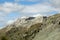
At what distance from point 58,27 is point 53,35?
23.9 ft

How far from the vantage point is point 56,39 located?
244 feet

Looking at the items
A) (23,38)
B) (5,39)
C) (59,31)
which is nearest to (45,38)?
(59,31)

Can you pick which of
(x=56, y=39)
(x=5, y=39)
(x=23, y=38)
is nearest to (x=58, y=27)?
(x=56, y=39)

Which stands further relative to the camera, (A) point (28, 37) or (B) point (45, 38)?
(A) point (28, 37)

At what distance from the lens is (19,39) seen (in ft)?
418

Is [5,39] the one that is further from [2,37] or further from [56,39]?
[56,39]

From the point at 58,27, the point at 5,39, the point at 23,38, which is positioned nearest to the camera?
the point at 58,27

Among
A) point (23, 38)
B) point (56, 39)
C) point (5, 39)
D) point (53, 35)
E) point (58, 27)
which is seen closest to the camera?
point (56, 39)

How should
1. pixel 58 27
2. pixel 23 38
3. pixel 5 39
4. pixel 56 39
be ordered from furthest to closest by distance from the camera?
pixel 23 38
pixel 5 39
pixel 58 27
pixel 56 39

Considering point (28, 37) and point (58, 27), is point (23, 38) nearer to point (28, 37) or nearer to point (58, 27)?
point (28, 37)

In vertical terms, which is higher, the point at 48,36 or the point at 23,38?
the point at 48,36

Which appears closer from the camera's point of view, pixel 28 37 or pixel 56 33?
pixel 56 33

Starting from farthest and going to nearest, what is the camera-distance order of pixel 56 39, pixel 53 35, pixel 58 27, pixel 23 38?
pixel 23 38, pixel 58 27, pixel 53 35, pixel 56 39

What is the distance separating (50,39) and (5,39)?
22.7 m
